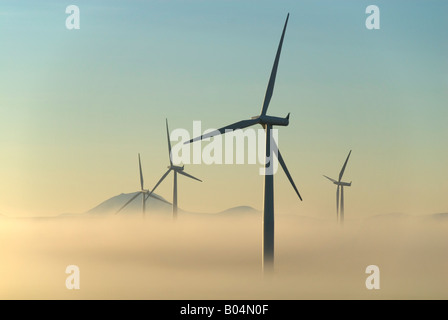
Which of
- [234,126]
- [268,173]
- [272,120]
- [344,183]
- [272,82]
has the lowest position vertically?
[268,173]

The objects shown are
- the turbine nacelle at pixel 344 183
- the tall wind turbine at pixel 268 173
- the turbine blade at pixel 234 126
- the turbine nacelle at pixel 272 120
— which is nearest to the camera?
the turbine blade at pixel 234 126

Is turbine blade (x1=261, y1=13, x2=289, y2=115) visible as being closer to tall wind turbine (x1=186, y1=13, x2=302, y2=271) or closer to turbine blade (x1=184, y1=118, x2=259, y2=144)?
tall wind turbine (x1=186, y1=13, x2=302, y2=271)

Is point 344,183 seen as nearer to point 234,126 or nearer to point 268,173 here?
point 268,173

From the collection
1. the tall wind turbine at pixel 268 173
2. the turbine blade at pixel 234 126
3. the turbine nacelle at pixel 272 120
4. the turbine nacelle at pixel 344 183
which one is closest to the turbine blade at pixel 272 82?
the tall wind turbine at pixel 268 173

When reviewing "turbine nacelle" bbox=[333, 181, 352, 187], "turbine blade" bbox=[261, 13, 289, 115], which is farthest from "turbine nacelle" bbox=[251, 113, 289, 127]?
"turbine nacelle" bbox=[333, 181, 352, 187]

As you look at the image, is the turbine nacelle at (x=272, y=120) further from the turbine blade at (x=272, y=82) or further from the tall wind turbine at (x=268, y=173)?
the turbine blade at (x=272, y=82)

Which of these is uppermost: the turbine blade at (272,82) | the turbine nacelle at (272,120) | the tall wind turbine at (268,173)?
the turbine blade at (272,82)

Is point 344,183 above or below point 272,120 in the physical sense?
below

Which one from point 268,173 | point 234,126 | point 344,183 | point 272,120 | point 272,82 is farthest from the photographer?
point 344,183

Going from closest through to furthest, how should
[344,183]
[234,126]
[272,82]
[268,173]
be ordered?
[268,173] < [234,126] < [272,82] < [344,183]

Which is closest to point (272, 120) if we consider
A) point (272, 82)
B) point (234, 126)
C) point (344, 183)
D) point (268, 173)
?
point (234, 126)

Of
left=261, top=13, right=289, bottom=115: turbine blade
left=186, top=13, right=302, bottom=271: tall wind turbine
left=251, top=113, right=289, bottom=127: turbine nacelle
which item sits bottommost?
left=186, top=13, right=302, bottom=271: tall wind turbine

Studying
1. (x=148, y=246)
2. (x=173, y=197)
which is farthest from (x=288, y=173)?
(x=148, y=246)
